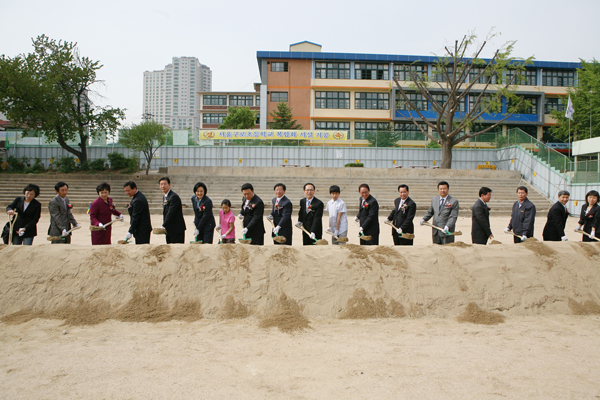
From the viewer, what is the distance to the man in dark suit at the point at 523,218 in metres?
6.04

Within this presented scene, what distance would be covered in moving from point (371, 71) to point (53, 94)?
25.7m

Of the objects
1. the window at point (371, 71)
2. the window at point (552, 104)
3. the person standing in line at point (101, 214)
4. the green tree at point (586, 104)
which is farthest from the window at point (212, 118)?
the person standing in line at point (101, 214)

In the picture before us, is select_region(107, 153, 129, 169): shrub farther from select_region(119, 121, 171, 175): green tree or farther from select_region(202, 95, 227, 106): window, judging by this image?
select_region(202, 95, 227, 106): window

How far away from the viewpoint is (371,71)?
3650 centimetres

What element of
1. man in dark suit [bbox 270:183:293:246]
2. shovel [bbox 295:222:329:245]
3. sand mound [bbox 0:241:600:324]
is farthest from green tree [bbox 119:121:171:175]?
sand mound [bbox 0:241:600:324]

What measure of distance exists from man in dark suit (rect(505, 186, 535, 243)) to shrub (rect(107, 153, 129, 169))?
2126 cm

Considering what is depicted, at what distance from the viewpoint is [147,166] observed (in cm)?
2444

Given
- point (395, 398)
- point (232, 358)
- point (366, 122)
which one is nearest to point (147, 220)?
point (232, 358)

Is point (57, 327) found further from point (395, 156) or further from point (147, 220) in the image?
point (395, 156)

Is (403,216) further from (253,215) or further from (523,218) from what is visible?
(253,215)

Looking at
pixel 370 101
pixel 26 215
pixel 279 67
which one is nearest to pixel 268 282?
pixel 26 215

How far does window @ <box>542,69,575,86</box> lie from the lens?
37.4 m

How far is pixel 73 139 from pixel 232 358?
2360 centimetres

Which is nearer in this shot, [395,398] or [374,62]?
[395,398]
